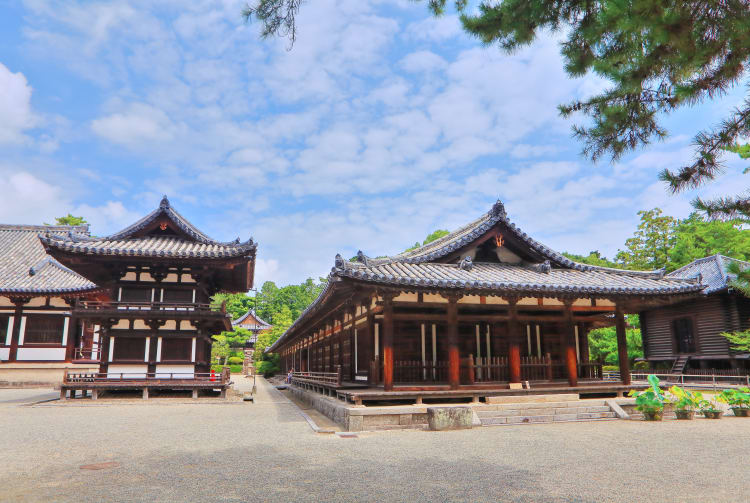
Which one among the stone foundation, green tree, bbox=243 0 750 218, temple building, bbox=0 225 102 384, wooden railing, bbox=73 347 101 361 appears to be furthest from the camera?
wooden railing, bbox=73 347 101 361

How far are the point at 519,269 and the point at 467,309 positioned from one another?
2979 mm

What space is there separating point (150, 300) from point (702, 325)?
98.2 ft

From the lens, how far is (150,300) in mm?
20594

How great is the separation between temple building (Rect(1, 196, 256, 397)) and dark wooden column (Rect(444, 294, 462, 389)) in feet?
31.4

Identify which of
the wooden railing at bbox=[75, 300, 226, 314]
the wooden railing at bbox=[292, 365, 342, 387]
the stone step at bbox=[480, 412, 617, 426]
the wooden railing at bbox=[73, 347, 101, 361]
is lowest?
the stone step at bbox=[480, 412, 617, 426]

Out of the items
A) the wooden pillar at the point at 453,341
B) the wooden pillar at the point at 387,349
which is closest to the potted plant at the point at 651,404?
the wooden pillar at the point at 453,341

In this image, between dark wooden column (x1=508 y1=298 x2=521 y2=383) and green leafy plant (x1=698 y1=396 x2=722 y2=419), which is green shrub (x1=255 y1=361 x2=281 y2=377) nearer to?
dark wooden column (x1=508 y1=298 x2=521 y2=383)

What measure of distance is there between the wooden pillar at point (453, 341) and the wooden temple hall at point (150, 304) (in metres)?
9.57

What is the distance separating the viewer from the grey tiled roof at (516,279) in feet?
43.4

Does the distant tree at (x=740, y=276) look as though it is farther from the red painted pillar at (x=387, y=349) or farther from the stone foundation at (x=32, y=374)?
the stone foundation at (x=32, y=374)

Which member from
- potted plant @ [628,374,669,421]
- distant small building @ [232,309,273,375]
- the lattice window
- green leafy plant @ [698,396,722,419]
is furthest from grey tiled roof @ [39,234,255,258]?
distant small building @ [232,309,273,375]

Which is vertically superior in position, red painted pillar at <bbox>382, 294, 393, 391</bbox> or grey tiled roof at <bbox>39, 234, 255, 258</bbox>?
grey tiled roof at <bbox>39, 234, 255, 258</bbox>

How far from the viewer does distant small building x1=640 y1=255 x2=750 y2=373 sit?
26.1m

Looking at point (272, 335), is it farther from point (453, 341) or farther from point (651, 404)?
point (651, 404)
